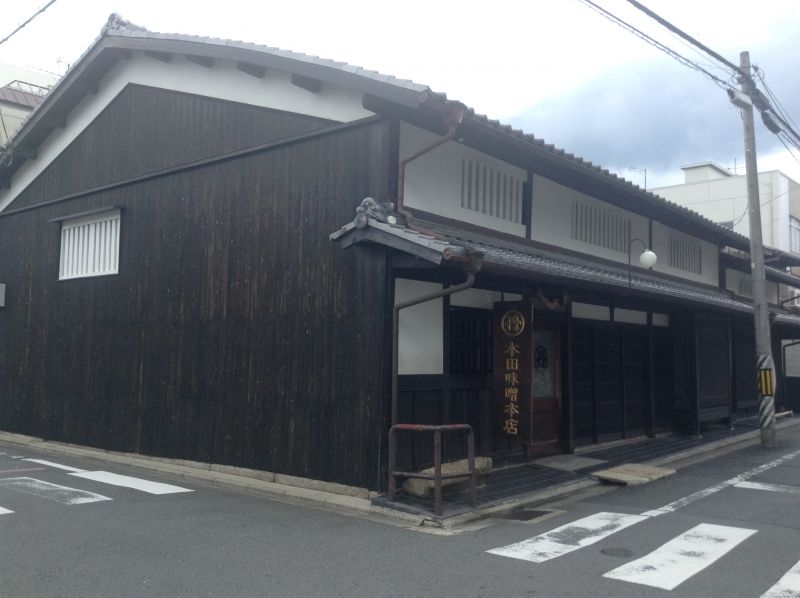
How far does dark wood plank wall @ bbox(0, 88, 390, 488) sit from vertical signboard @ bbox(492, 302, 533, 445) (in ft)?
7.28

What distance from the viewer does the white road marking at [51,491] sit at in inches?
345

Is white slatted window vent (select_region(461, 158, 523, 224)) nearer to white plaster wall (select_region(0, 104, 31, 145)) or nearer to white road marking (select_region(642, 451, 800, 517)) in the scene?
white road marking (select_region(642, 451, 800, 517))

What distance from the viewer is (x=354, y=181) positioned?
9.41m

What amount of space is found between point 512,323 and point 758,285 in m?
7.90

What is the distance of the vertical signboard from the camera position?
32.7 feet

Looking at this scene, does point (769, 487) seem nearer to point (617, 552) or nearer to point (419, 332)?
point (617, 552)

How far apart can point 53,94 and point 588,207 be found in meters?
10.7

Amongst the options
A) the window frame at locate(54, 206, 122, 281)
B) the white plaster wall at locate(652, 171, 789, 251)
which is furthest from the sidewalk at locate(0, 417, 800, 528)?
the white plaster wall at locate(652, 171, 789, 251)

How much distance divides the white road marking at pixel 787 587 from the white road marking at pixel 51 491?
733cm

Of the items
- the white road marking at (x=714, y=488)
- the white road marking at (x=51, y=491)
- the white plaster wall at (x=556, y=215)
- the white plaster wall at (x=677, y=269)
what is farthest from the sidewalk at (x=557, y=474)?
the white plaster wall at (x=677, y=269)

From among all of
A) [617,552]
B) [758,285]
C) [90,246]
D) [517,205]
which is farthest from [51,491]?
[758,285]

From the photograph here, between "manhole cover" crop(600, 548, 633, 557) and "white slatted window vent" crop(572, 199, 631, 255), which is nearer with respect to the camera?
"manhole cover" crop(600, 548, 633, 557)

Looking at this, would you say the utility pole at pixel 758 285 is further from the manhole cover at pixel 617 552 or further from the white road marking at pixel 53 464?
the white road marking at pixel 53 464

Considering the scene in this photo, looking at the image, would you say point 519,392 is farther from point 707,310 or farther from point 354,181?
point 707,310
